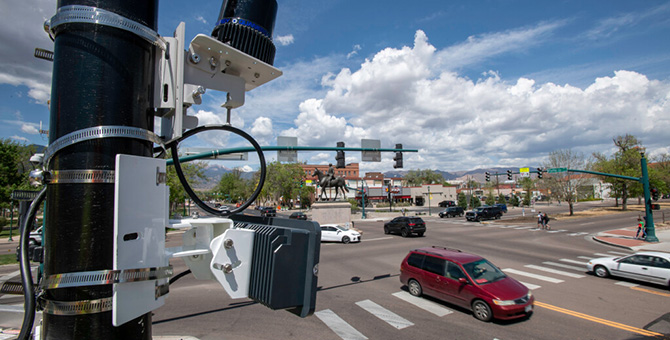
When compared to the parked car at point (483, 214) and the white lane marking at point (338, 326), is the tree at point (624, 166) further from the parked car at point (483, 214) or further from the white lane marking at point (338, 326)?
the white lane marking at point (338, 326)

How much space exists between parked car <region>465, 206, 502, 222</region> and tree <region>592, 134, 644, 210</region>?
2351 cm

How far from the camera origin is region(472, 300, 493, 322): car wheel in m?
8.52

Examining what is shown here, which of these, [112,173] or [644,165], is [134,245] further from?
[644,165]

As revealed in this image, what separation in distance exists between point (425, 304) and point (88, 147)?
33.4 ft

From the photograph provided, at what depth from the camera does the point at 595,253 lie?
18609mm

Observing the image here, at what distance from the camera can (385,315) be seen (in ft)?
29.4

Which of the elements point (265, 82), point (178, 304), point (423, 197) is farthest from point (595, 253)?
point (423, 197)

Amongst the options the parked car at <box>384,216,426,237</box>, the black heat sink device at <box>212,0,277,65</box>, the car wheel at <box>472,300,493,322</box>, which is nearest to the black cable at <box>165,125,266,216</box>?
the black heat sink device at <box>212,0,277,65</box>

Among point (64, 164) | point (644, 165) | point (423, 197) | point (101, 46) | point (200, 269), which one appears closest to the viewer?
point (64, 164)

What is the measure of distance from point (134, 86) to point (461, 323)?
922 centimetres

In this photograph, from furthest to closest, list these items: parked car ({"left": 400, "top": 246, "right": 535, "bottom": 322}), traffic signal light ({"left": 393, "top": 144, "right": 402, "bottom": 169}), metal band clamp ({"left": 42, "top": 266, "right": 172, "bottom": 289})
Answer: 1. traffic signal light ({"left": 393, "top": 144, "right": 402, "bottom": 169})
2. parked car ({"left": 400, "top": 246, "right": 535, "bottom": 322})
3. metal band clamp ({"left": 42, "top": 266, "right": 172, "bottom": 289})

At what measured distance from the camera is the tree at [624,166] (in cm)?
5047

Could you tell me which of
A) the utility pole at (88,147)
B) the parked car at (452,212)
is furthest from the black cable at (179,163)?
the parked car at (452,212)

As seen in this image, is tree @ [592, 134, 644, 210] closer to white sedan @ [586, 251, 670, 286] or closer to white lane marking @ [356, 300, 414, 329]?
white sedan @ [586, 251, 670, 286]
